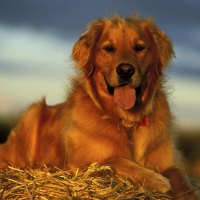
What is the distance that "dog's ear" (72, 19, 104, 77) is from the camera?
772cm

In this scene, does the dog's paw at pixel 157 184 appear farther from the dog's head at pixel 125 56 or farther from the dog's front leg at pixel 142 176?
the dog's head at pixel 125 56

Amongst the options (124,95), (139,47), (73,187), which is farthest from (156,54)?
(73,187)

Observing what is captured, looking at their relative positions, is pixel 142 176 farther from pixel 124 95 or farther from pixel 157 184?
pixel 124 95

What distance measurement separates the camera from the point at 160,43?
26.0 feet

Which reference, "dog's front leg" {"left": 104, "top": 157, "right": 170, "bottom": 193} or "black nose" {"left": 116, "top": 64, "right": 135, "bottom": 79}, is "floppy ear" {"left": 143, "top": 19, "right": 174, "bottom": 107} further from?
"dog's front leg" {"left": 104, "top": 157, "right": 170, "bottom": 193}

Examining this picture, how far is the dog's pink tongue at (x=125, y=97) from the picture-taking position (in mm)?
7422

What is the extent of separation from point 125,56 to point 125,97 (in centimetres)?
56

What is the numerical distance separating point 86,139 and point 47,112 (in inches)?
74.1

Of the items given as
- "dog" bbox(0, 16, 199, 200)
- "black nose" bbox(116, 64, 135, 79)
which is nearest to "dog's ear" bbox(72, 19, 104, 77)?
"dog" bbox(0, 16, 199, 200)

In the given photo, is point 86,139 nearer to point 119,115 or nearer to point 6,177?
point 119,115

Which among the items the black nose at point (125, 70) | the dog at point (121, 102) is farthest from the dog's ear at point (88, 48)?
the black nose at point (125, 70)

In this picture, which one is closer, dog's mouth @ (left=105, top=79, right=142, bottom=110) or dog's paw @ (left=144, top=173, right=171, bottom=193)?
dog's paw @ (left=144, top=173, right=171, bottom=193)

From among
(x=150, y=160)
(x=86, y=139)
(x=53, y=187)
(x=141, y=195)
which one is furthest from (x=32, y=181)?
(x=150, y=160)

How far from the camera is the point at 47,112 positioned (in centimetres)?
936
